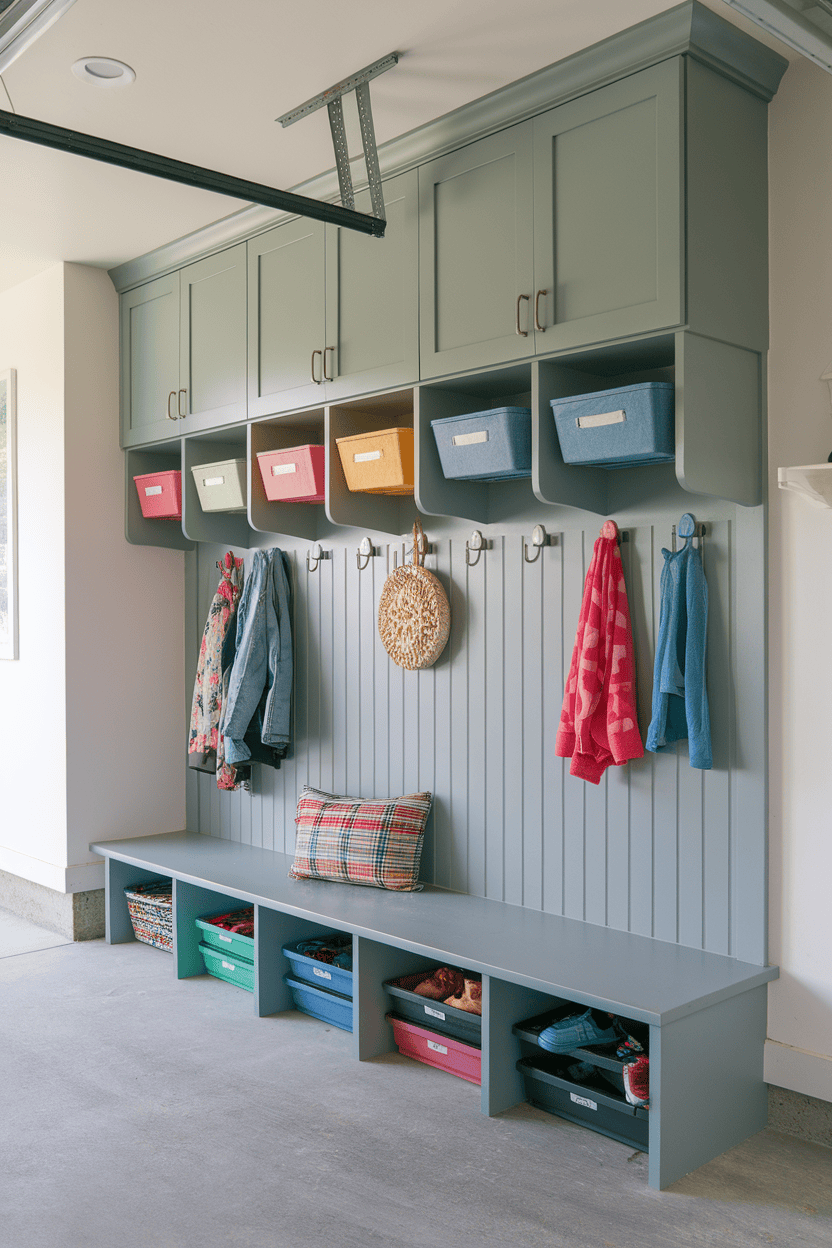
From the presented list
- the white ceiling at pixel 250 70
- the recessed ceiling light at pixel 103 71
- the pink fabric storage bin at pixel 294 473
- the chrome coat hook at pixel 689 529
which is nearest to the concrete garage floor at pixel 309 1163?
the chrome coat hook at pixel 689 529

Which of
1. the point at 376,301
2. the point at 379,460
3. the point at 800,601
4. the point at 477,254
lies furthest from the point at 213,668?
the point at 800,601

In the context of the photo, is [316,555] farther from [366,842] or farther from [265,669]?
[366,842]

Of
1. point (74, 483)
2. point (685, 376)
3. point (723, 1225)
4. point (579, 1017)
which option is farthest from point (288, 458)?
point (723, 1225)

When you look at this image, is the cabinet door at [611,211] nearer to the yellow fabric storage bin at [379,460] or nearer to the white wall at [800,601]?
the white wall at [800,601]

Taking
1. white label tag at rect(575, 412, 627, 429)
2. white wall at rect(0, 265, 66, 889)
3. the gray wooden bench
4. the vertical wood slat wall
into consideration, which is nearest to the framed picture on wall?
white wall at rect(0, 265, 66, 889)

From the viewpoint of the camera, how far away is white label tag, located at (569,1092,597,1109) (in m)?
2.60

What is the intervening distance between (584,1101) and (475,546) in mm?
1643

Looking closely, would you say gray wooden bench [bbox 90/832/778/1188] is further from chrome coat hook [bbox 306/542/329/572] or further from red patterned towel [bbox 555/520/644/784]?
chrome coat hook [bbox 306/542/329/572]

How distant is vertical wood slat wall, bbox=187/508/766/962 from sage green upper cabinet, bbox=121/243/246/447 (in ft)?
2.13

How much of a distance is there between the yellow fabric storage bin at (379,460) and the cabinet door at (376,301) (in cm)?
15

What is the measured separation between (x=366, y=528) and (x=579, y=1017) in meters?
1.74

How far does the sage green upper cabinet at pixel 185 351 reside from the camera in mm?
3818

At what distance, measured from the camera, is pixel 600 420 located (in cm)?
267

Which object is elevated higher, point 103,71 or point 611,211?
point 103,71
